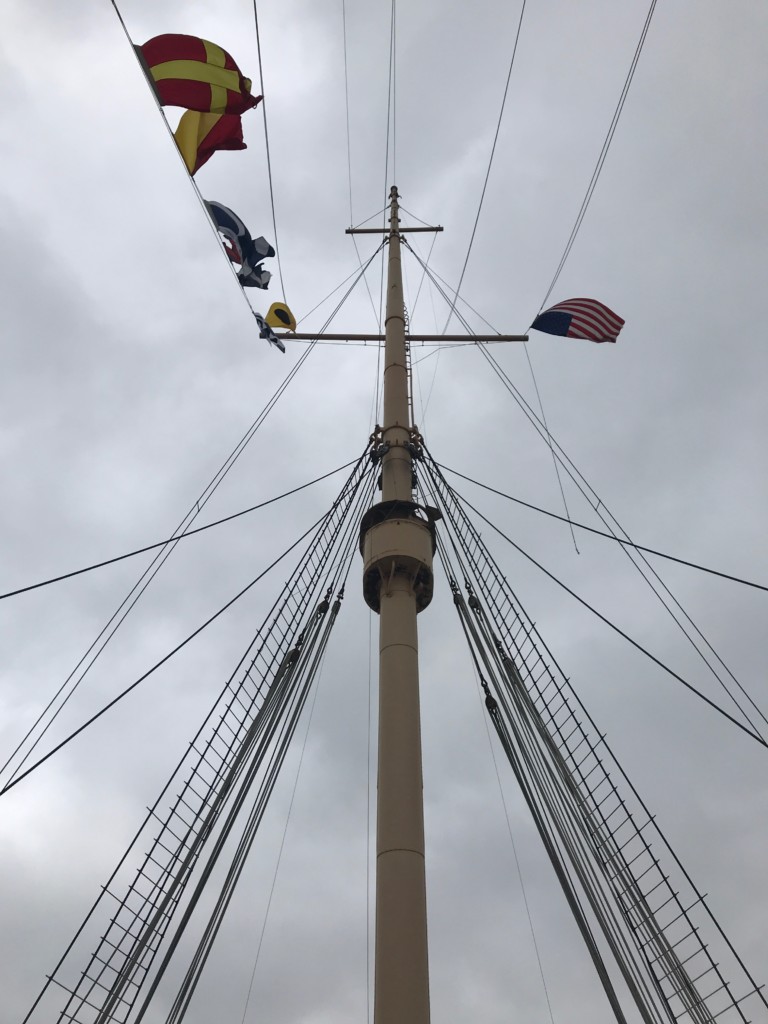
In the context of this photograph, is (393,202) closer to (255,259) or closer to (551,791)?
(255,259)

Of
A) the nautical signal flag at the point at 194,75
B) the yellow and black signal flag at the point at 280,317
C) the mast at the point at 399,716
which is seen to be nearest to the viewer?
the mast at the point at 399,716

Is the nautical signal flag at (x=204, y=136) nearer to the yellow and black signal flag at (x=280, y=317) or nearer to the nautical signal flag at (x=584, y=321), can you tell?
the yellow and black signal flag at (x=280, y=317)

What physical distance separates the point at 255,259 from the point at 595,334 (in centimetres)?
548

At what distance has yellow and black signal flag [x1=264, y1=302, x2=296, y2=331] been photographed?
517 inches

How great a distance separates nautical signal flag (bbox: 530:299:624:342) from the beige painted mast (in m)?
2.71

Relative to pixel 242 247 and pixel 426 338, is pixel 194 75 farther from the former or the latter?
pixel 426 338

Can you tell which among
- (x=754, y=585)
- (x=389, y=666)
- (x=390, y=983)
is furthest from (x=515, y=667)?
(x=390, y=983)

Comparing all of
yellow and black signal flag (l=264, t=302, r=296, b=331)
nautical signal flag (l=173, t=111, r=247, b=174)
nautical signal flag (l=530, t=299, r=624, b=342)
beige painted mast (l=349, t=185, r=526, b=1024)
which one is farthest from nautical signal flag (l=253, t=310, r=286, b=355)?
nautical signal flag (l=530, t=299, r=624, b=342)

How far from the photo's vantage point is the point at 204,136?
904cm

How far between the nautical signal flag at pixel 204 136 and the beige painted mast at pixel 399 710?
13.7 ft

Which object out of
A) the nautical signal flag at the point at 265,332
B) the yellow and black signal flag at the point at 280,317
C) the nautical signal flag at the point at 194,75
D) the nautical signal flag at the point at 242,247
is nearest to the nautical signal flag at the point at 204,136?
the nautical signal flag at the point at 194,75

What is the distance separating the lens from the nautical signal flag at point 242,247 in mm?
10320

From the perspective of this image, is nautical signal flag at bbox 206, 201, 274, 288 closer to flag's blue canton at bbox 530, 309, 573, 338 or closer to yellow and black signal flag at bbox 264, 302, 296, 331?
yellow and black signal flag at bbox 264, 302, 296, 331

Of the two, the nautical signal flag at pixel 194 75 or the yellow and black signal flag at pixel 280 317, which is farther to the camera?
the yellow and black signal flag at pixel 280 317
